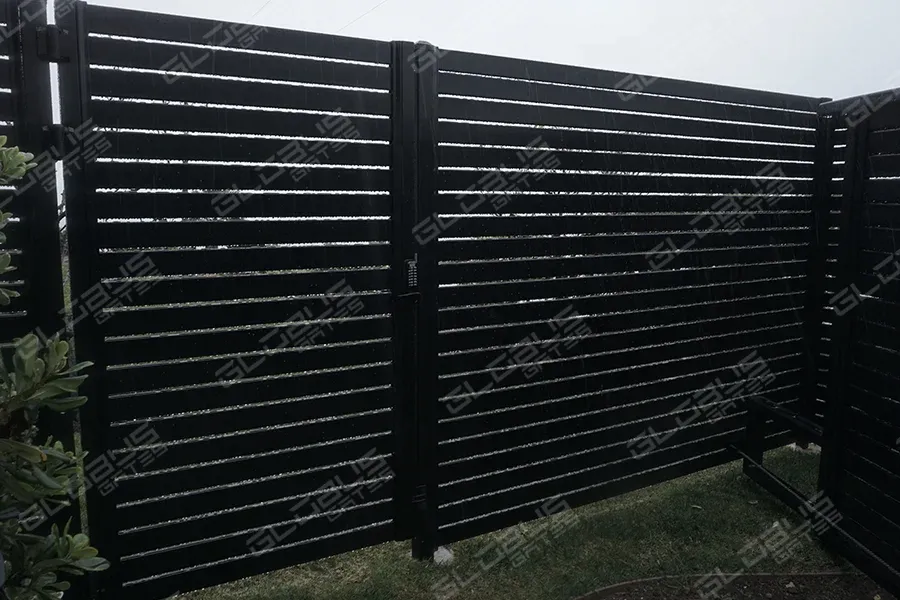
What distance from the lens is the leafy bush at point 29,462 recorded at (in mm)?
1503

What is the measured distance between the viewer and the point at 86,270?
7.41 ft

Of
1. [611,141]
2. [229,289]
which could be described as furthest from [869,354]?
[229,289]

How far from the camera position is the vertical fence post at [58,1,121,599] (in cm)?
216

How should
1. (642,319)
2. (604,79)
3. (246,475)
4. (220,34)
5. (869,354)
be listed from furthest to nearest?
(642,319) → (604,79) → (869,354) → (246,475) → (220,34)

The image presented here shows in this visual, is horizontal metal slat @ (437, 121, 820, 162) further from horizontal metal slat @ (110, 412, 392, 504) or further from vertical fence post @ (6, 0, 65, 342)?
vertical fence post @ (6, 0, 65, 342)

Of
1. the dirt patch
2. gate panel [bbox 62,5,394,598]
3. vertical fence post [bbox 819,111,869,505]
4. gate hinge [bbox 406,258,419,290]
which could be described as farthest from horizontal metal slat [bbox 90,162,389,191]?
vertical fence post [bbox 819,111,869,505]

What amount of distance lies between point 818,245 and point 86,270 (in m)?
4.29

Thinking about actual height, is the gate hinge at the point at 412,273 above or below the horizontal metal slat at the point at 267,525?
above

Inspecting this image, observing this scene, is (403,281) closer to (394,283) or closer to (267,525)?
(394,283)

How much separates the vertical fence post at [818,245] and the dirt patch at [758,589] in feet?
5.18

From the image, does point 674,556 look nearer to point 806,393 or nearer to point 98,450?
point 806,393

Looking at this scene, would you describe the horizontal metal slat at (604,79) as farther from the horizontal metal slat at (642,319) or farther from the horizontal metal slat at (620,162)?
the horizontal metal slat at (642,319)

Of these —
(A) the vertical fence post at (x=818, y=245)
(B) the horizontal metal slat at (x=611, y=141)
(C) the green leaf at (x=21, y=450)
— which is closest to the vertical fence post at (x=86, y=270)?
(C) the green leaf at (x=21, y=450)

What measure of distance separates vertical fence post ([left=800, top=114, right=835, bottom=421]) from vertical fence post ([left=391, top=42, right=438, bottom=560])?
112 inches
